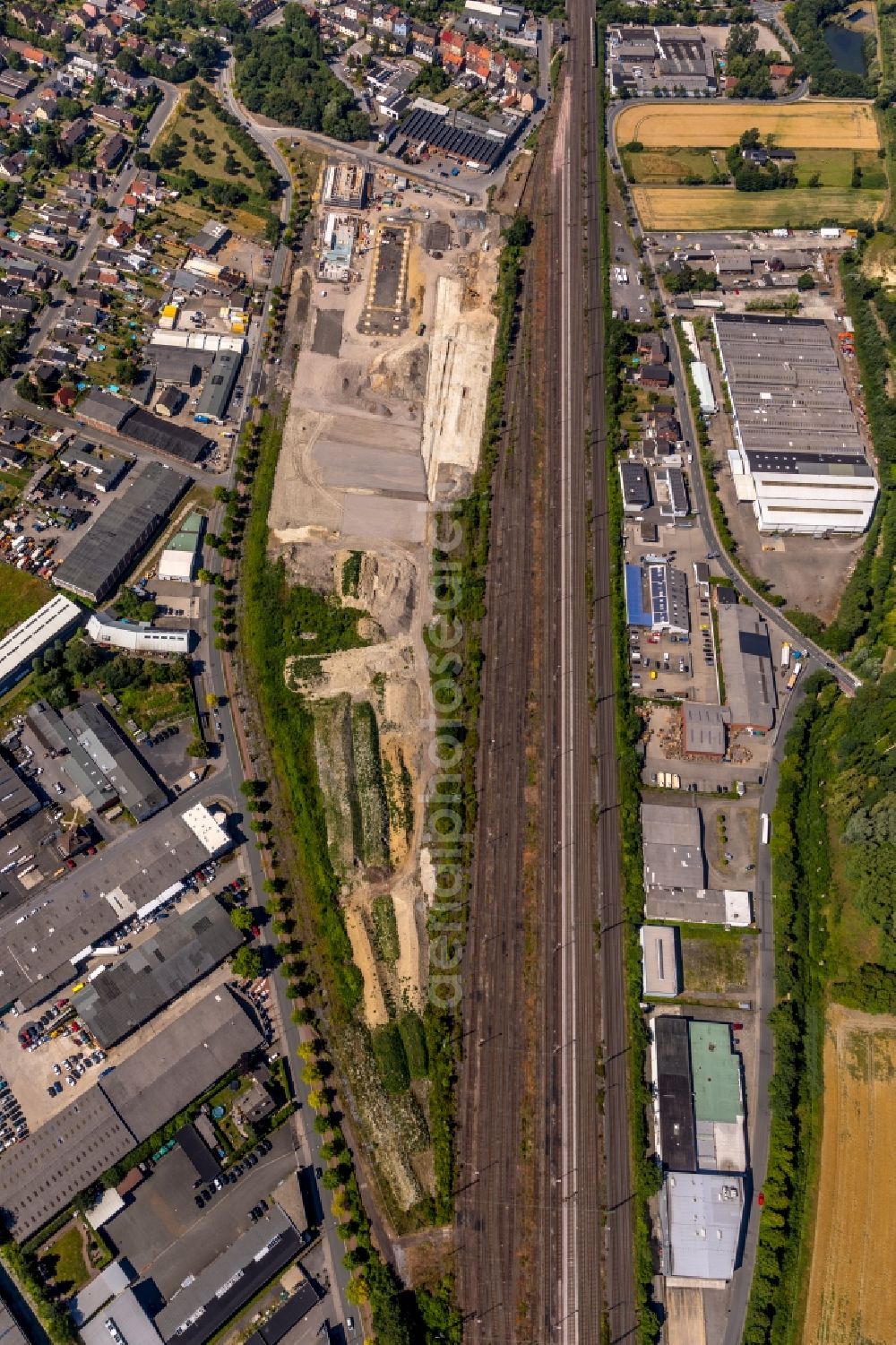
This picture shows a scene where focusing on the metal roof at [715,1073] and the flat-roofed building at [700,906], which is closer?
the metal roof at [715,1073]

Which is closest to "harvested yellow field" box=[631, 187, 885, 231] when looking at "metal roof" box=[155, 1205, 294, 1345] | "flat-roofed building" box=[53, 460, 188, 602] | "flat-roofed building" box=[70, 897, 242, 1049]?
"flat-roofed building" box=[53, 460, 188, 602]

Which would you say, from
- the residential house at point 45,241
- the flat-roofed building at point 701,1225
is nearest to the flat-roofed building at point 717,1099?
the flat-roofed building at point 701,1225

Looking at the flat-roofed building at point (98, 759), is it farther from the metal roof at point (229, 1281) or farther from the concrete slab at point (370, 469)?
the concrete slab at point (370, 469)

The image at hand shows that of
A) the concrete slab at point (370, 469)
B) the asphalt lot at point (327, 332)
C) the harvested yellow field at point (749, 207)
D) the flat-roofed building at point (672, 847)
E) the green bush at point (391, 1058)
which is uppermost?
the harvested yellow field at point (749, 207)

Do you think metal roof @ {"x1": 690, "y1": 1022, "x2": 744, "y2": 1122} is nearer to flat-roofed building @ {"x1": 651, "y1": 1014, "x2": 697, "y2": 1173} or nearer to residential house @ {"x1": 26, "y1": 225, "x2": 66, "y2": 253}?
flat-roofed building @ {"x1": 651, "y1": 1014, "x2": 697, "y2": 1173}

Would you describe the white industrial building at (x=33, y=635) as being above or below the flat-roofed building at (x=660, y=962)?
above

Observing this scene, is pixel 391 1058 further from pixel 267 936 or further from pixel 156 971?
pixel 156 971

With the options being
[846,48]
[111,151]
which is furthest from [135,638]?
[846,48]
